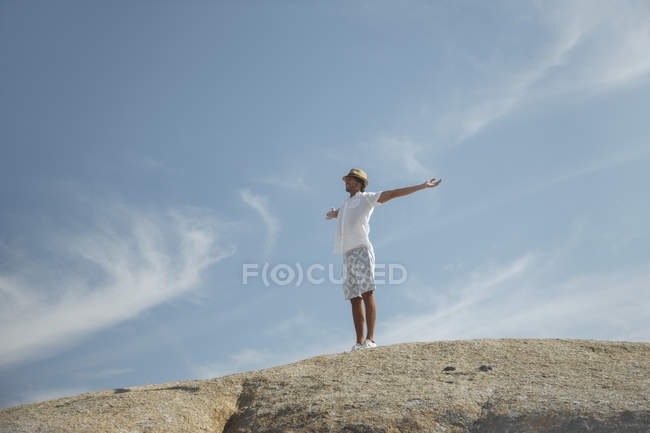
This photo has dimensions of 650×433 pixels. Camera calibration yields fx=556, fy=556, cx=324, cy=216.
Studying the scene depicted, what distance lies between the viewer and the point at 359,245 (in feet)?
31.3

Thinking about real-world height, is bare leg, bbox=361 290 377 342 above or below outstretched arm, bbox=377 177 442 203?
below

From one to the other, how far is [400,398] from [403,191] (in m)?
3.66

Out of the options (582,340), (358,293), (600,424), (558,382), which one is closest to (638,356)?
(582,340)

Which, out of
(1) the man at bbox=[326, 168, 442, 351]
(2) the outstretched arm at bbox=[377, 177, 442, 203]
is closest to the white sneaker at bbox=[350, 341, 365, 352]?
(1) the man at bbox=[326, 168, 442, 351]

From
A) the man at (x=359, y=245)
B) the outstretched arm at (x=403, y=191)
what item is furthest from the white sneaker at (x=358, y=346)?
the outstretched arm at (x=403, y=191)

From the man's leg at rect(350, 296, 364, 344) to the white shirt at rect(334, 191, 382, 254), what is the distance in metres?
0.92

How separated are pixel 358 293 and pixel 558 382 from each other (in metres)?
3.40

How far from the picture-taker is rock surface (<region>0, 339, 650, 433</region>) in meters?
6.09

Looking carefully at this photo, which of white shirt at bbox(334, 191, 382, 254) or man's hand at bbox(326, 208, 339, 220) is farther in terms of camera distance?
man's hand at bbox(326, 208, 339, 220)

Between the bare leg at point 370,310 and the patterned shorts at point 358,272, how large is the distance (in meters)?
0.12

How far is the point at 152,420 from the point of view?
6660 millimetres

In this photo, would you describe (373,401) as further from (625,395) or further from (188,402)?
(625,395)

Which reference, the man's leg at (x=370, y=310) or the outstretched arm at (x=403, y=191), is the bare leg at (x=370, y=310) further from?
the outstretched arm at (x=403, y=191)

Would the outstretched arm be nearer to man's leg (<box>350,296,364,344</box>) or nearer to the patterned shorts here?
the patterned shorts
